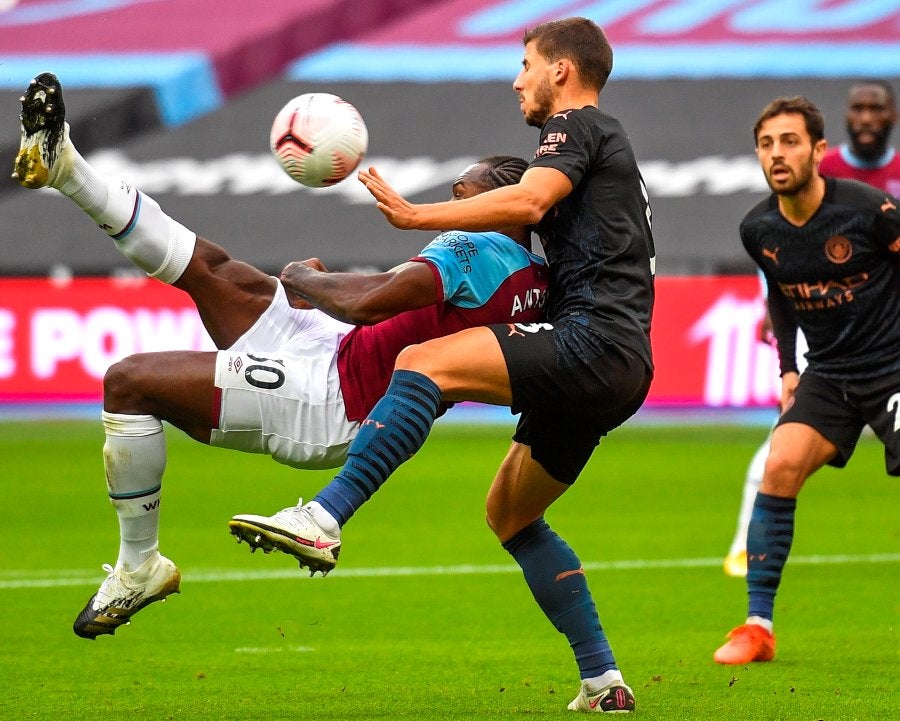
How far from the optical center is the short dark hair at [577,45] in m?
4.47

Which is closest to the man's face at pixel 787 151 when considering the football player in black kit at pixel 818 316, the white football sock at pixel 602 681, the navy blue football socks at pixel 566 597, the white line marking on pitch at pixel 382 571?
the football player in black kit at pixel 818 316

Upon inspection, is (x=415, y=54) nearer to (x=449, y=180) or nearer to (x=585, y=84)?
(x=449, y=180)

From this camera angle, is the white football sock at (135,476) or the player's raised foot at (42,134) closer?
the player's raised foot at (42,134)

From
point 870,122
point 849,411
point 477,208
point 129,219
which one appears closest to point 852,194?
point 849,411

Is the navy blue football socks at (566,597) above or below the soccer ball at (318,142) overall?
below

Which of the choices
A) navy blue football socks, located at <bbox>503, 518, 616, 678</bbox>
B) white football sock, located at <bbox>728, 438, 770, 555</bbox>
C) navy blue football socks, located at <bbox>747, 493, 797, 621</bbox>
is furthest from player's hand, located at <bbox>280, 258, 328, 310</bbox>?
white football sock, located at <bbox>728, 438, 770, 555</bbox>

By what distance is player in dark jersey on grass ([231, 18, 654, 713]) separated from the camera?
4043 millimetres

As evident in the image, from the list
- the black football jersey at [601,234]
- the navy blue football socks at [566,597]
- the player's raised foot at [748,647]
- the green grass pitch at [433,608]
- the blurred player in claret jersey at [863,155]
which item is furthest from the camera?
the blurred player in claret jersey at [863,155]

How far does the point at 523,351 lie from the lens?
4.24 metres

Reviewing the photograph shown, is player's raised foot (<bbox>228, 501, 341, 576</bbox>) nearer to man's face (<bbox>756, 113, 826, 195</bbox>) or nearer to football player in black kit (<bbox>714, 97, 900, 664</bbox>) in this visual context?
football player in black kit (<bbox>714, 97, 900, 664</bbox>)

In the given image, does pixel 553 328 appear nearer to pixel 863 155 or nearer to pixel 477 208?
pixel 477 208

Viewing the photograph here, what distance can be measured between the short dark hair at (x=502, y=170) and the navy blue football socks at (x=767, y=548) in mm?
2068

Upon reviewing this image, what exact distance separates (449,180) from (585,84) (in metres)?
15.0

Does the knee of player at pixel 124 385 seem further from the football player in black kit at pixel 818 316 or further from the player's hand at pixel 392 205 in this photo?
the football player in black kit at pixel 818 316
